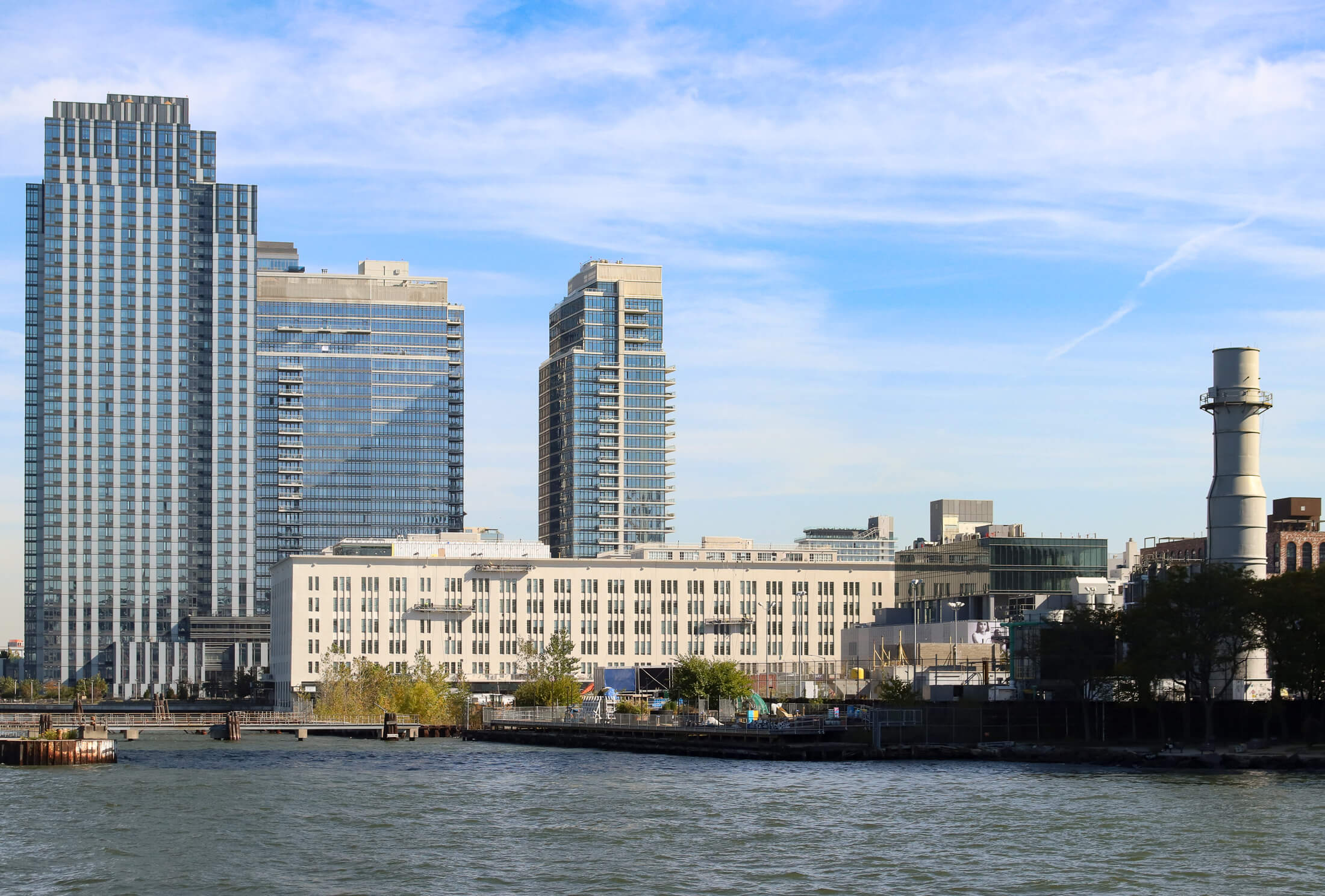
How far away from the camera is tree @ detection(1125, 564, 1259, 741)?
119438mm

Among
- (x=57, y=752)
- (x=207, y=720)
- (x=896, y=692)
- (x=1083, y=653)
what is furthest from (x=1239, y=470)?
(x=207, y=720)

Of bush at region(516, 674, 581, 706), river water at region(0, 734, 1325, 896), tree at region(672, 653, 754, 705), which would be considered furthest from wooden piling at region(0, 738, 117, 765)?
bush at region(516, 674, 581, 706)

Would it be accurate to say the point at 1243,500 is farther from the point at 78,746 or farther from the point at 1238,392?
the point at 78,746

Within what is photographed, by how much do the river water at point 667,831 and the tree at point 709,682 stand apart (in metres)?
56.7

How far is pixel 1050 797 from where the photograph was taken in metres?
88.7

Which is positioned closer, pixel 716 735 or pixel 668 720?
pixel 716 735

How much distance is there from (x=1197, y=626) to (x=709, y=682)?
63.2 m


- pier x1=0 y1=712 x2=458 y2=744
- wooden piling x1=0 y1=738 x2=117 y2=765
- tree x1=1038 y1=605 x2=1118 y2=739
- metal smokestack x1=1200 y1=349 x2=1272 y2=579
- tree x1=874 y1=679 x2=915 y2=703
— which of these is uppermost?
metal smokestack x1=1200 y1=349 x2=1272 y2=579

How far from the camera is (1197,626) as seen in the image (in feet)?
395

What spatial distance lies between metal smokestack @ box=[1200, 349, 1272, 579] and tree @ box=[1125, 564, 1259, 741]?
1587 cm

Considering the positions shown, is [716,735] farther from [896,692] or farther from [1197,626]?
[1197,626]

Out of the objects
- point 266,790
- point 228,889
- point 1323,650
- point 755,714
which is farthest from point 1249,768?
point 228,889

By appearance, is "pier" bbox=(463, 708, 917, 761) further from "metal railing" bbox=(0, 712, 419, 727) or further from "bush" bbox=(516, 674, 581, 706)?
"metal railing" bbox=(0, 712, 419, 727)

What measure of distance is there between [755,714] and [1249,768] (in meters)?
50.7
